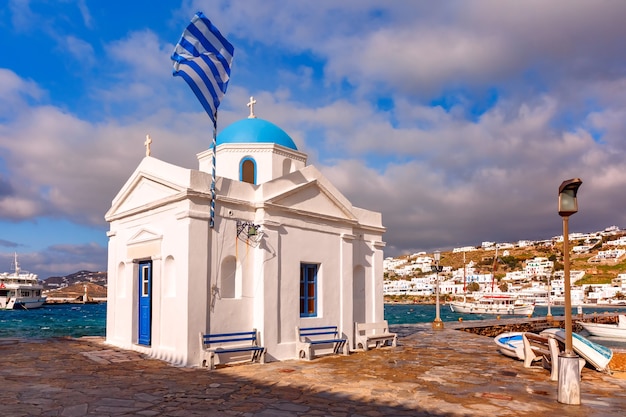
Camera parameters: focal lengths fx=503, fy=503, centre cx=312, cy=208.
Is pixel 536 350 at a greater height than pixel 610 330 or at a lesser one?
greater

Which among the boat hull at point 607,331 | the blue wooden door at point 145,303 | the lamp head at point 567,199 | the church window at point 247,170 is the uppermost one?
the church window at point 247,170

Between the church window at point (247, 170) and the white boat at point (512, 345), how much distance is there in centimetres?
883

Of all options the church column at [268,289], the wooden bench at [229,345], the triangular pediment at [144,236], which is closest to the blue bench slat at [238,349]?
the wooden bench at [229,345]

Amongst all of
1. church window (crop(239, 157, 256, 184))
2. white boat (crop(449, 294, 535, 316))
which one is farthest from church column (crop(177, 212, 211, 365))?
white boat (crop(449, 294, 535, 316))

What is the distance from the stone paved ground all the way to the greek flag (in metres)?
6.33

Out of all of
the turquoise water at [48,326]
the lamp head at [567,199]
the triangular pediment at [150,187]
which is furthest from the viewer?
the turquoise water at [48,326]

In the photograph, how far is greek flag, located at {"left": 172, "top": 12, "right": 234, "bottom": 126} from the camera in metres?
12.1

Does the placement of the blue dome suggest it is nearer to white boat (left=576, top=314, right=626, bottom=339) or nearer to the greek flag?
the greek flag

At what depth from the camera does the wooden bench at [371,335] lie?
1576 centimetres

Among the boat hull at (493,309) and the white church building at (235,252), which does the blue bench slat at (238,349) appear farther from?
the boat hull at (493,309)

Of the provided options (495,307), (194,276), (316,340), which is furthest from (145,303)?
(495,307)

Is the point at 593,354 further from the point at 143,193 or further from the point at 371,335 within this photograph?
the point at 143,193

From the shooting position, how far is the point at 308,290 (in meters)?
14.8

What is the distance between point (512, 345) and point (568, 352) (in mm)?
5439
